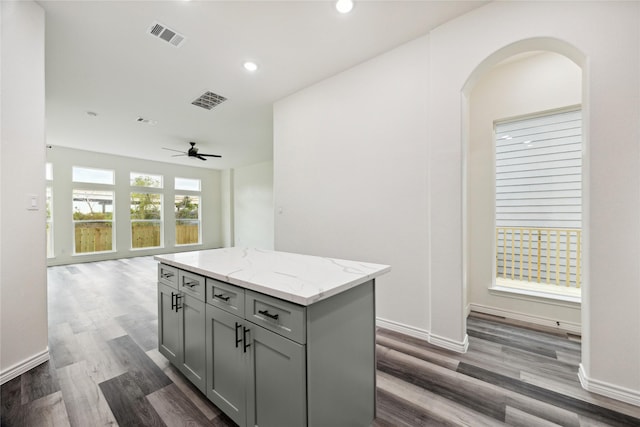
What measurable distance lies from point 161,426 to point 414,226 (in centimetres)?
239

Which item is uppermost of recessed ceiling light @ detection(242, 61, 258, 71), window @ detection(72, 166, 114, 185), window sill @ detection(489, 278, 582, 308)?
recessed ceiling light @ detection(242, 61, 258, 71)

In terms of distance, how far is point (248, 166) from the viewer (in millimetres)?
8742

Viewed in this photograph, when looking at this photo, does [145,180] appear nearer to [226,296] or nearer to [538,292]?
[226,296]

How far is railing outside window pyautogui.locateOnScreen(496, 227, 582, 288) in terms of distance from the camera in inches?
113

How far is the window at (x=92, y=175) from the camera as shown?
6.41 meters

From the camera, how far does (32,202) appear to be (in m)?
2.01

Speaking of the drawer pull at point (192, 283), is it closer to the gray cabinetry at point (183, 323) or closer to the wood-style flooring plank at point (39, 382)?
the gray cabinetry at point (183, 323)

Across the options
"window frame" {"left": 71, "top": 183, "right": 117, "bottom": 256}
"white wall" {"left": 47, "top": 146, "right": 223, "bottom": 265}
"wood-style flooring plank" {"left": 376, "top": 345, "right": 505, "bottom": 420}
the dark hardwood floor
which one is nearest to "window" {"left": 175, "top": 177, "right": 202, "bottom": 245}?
"white wall" {"left": 47, "top": 146, "right": 223, "bottom": 265}

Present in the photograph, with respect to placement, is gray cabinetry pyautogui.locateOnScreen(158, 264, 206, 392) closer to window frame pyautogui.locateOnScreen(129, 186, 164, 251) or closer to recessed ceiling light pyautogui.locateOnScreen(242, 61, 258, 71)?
recessed ceiling light pyautogui.locateOnScreen(242, 61, 258, 71)

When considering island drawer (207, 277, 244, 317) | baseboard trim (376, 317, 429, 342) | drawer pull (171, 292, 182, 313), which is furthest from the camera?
baseboard trim (376, 317, 429, 342)

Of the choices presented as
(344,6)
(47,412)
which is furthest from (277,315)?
(344,6)

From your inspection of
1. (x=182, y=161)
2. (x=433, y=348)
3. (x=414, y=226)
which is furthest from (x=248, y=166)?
(x=433, y=348)

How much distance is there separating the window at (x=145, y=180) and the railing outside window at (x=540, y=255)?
A: 8.70 m

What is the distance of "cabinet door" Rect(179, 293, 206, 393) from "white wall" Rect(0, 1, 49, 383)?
4.23ft
